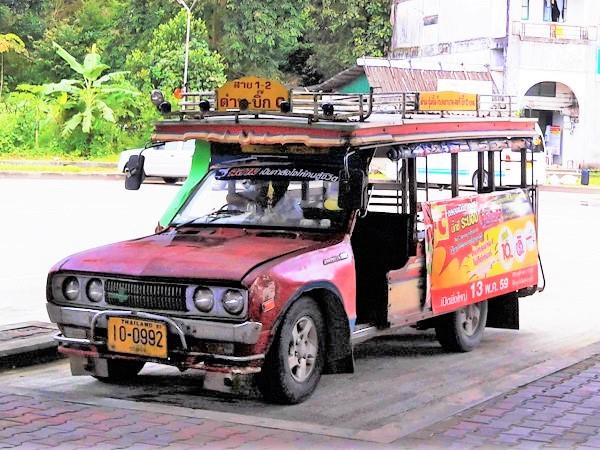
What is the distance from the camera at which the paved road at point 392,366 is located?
23.4ft

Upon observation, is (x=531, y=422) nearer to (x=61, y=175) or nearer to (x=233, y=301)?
(x=233, y=301)

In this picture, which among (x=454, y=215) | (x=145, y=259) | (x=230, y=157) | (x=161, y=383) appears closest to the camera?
(x=145, y=259)

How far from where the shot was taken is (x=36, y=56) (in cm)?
5469

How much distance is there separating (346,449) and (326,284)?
1509mm

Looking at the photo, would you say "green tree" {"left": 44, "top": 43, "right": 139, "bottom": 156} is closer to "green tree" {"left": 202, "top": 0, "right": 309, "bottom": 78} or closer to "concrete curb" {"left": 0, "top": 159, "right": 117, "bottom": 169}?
"concrete curb" {"left": 0, "top": 159, "right": 117, "bottom": 169}

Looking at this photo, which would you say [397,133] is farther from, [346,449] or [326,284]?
[346,449]

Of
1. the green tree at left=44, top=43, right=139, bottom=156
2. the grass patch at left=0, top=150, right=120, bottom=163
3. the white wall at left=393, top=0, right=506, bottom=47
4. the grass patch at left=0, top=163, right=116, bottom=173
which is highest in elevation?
the white wall at left=393, top=0, right=506, bottom=47

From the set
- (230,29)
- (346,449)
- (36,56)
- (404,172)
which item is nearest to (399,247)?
(404,172)

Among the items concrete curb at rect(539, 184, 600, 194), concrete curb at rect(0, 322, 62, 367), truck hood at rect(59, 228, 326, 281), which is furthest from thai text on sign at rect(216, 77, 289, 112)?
concrete curb at rect(539, 184, 600, 194)

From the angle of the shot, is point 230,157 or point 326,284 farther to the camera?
point 230,157

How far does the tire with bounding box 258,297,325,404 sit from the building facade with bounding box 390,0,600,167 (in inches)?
1451

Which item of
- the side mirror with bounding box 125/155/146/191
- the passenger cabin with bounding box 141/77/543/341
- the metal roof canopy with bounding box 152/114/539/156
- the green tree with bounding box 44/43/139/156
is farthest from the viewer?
Result: the green tree with bounding box 44/43/139/156

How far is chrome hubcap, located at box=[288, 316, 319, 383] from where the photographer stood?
7.19 metres

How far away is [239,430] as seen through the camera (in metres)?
6.46
